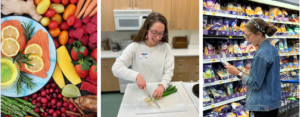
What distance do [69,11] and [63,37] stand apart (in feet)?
0.52

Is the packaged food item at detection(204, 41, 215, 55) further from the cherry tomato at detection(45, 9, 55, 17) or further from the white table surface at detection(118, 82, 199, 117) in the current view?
the cherry tomato at detection(45, 9, 55, 17)

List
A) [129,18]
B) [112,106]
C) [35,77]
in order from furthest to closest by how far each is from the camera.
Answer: [129,18], [112,106], [35,77]

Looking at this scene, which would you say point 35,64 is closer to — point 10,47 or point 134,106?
point 10,47

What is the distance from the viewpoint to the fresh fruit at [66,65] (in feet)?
2.91

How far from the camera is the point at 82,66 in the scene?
88 centimetres

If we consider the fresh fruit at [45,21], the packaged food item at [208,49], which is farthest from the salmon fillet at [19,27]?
the packaged food item at [208,49]

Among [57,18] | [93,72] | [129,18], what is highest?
[129,18]

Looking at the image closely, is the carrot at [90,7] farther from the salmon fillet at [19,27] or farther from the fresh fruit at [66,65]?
the salmon fillet at [19,27]

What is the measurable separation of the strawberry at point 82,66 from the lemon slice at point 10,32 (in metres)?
0.41

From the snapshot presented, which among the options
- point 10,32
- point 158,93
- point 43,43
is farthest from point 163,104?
point 10,32

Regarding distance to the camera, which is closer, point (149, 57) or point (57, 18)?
point (57, 18)

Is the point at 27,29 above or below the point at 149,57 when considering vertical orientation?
above

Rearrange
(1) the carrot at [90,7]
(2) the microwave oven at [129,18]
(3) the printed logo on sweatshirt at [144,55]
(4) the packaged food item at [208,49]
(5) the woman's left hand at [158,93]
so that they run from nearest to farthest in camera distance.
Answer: (1) the carrot at [90,7] → (5) the woman's left hand at [158,93] → (3) the printed logo on sweatshirt at [144,55] → (4) the packaged food item at [208,49] → (2) the microwave oven at [129,18]

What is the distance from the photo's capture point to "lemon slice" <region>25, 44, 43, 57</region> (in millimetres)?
916
